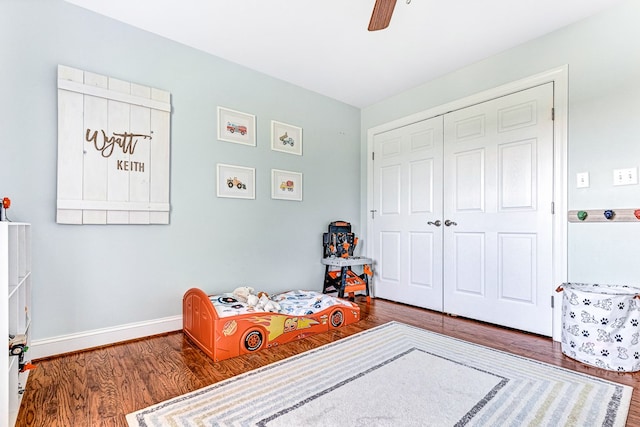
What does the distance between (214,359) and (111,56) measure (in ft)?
7.14

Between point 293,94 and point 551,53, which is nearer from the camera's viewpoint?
point 551,53

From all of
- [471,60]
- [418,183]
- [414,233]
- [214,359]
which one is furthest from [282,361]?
[471,60]

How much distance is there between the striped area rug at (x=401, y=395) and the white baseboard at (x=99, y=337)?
1.00m

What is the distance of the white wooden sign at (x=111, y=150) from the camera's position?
201 cm

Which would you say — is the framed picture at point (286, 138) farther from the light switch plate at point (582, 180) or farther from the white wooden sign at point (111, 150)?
the light switch plate at point (582, 180)

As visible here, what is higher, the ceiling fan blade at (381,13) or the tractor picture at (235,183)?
the ceiling fan blade at (381,13)

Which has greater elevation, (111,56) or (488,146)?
(111,56)

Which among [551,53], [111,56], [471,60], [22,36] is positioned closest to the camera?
[22,36]

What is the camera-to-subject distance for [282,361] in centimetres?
191

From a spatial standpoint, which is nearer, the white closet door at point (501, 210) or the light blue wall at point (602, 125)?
the light blue wall at point (602, 125)

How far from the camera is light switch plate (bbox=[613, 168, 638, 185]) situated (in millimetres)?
1967

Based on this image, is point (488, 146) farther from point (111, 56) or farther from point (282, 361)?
point (111, 56)

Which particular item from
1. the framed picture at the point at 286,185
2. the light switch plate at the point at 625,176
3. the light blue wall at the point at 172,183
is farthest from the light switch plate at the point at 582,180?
the framed picture at the point at 286,185

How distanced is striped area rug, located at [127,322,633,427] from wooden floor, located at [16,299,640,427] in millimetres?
116
